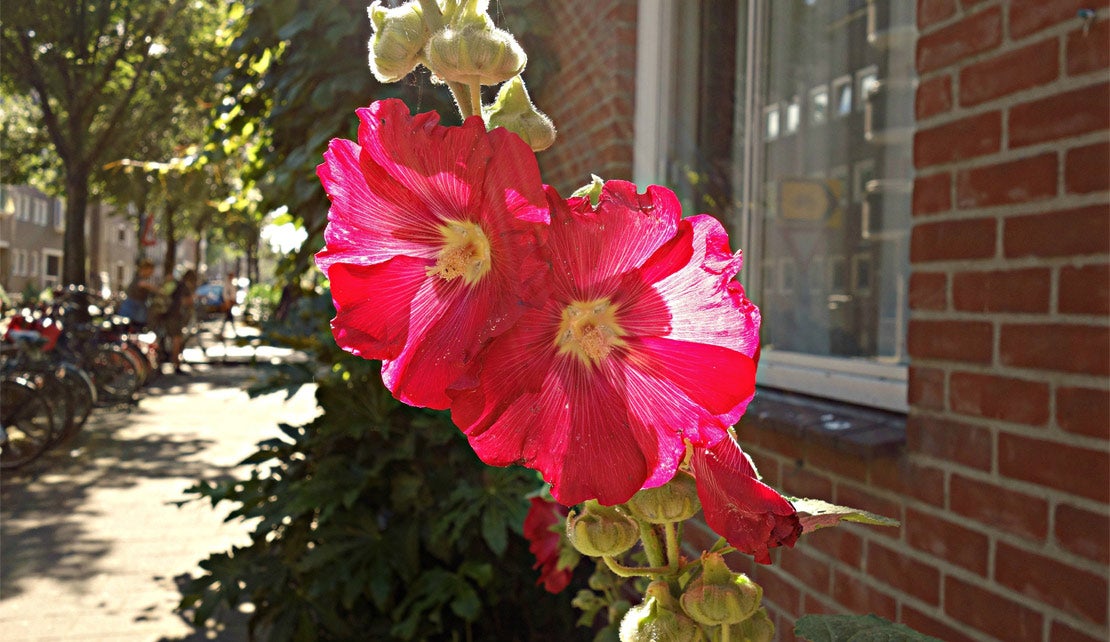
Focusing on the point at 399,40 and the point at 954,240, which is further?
the point at 954,240

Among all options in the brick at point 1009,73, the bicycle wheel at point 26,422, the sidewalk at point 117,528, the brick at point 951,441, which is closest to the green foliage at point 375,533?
the sidewalk at point 117,528

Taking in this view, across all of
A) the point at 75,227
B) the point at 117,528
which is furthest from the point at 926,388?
the point at 75,227

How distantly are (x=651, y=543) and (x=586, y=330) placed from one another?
150 mm

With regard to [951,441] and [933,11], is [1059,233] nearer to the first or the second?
[951,441]

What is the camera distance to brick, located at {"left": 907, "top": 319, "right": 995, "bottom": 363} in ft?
5.31

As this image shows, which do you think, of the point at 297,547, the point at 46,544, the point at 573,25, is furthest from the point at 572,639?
the point at 46,544

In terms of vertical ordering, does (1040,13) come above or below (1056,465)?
above

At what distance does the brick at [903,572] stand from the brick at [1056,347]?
18.5 inches

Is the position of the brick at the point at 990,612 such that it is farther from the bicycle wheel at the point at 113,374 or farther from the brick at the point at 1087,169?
the bicycle wheel at the point at 113,374

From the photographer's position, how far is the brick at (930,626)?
1.68 metres

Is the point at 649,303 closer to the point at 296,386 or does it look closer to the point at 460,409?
the point at 460,409

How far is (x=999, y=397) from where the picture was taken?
1.57 meters

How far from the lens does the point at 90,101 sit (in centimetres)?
1339

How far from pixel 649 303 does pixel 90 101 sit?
15022mm
